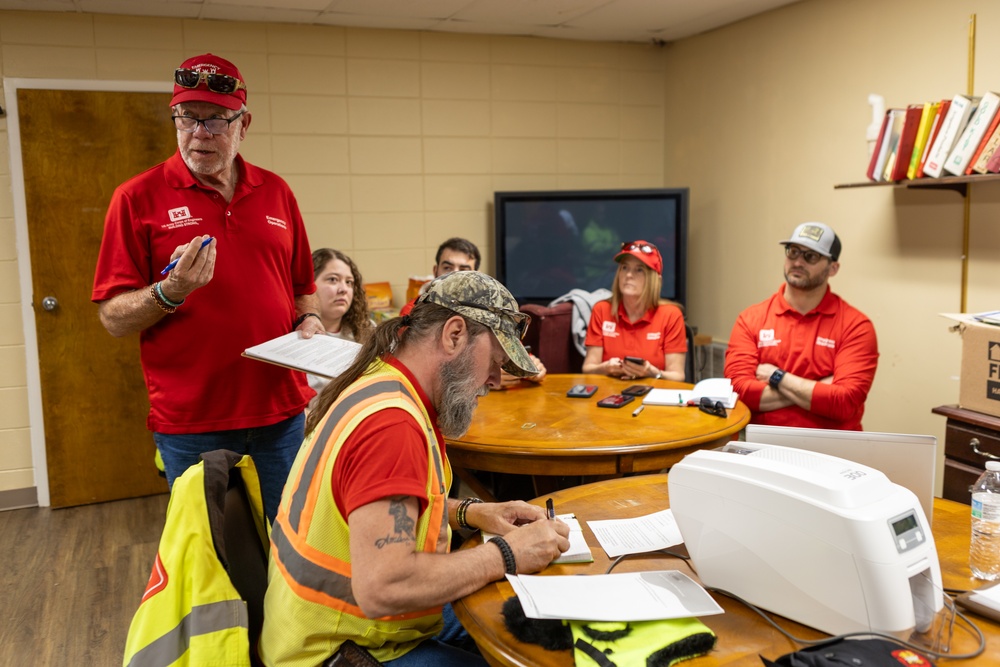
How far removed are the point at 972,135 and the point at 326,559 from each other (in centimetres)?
308

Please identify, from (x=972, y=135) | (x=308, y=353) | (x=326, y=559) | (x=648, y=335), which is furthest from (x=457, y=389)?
(x=972, y=135)

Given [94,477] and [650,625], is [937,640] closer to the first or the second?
[650,625]

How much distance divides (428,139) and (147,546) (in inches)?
113

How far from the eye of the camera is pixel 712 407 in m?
2.77

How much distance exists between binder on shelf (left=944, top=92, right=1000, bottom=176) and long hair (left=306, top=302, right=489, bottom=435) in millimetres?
2627

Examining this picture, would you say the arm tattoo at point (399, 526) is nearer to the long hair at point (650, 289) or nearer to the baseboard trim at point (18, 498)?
the long hair at point (650, 289)

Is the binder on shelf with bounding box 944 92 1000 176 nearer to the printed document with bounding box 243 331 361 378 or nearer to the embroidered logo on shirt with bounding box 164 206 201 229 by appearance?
the printed document with bounding box 243 331 361 378

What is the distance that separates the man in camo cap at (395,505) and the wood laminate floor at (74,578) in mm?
1821

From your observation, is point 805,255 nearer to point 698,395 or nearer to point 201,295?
point 698,395

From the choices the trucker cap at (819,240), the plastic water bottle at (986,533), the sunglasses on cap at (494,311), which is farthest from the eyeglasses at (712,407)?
the sunglasses on cap at (494,311)

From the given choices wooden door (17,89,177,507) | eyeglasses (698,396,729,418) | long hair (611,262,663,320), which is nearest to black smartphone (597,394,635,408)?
eyeglasses (698,396,729,418)

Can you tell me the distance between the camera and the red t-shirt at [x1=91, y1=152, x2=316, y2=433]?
2.13 metres

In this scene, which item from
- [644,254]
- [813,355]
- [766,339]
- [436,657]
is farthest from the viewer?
[644,254]

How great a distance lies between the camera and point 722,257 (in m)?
5.16
